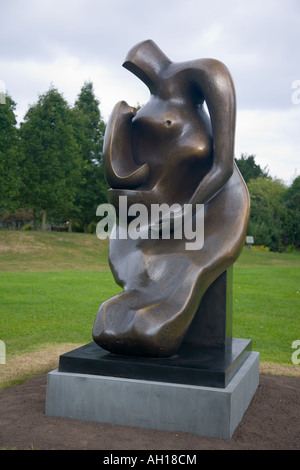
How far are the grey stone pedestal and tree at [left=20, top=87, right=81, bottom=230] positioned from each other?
23644 mm

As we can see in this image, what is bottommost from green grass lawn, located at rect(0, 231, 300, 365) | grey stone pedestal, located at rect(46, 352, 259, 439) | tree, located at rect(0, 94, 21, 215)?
green grass lawn, located at rect(0, 231, 300, 365)

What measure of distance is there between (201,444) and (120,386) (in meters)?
0.84

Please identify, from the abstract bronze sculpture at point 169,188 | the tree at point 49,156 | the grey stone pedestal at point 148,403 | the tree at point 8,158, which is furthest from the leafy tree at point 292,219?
the grey stone pedestal at point 148,403

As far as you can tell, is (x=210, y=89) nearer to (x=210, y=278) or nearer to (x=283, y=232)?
(x=210, y=278)

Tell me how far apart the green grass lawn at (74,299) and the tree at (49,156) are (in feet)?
10.0

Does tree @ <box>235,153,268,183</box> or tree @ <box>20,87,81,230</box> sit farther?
tree @ <box>235,153,268,183</box>

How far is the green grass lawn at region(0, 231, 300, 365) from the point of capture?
28.1 feet

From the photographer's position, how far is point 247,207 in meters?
5.20

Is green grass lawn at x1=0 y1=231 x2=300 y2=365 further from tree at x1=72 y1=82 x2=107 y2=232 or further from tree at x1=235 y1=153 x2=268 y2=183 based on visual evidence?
tree at x1=235 y1=153 x2=268 y2=183

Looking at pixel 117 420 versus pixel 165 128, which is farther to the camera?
pixel 165 128

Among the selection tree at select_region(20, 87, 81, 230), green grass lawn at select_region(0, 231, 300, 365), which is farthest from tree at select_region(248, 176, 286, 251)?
tree at select_region(20, 87, 81, 230)

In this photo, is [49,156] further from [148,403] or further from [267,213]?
[148,403]

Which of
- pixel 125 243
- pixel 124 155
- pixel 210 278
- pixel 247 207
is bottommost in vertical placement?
pixel 210 278
